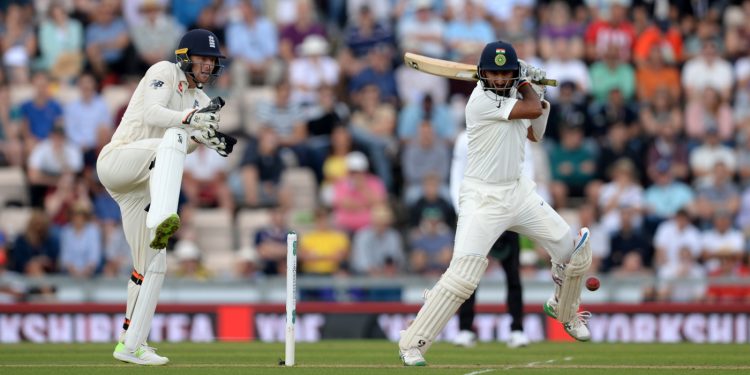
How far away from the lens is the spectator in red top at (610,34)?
64.3 feet

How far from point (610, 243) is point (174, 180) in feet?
27.4

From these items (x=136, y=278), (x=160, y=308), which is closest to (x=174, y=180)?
(x=136, y=278)

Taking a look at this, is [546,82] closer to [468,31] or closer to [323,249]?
[323,249]

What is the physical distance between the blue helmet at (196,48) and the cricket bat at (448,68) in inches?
61.1

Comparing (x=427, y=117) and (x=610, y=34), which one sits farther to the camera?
(x=610, y=34)

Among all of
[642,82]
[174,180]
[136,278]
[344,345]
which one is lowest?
[344,345]

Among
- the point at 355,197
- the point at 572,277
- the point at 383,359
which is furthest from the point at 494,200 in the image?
the point at 355,197

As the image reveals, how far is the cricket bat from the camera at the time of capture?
10.6 m

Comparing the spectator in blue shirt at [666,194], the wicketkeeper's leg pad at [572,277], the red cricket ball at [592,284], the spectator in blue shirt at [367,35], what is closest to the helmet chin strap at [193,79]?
the wicketkeeper's leg pad at [572,277]

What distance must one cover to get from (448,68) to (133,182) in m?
2.50

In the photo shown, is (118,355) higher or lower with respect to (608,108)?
lower

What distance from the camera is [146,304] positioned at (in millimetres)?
10273

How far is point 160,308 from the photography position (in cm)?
1562

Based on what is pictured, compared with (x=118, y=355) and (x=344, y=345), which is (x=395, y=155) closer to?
(x=344, y=345)
